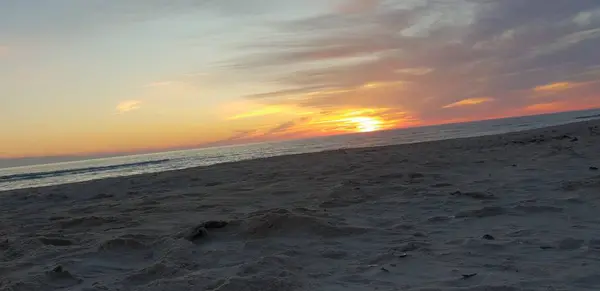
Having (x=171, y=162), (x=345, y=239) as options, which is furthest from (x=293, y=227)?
(x=171, y=162)

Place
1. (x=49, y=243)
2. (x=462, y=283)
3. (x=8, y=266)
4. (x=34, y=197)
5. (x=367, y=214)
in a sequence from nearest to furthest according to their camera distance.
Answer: (x=462, y=283) < (x=8, y=266) < (x=49, y=243) < (x=367, y=214) < (x=34, y=197)

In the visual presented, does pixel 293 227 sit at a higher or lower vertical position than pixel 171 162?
lower

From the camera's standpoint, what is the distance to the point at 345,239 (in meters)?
5.23

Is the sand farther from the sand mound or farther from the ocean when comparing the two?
the ocean

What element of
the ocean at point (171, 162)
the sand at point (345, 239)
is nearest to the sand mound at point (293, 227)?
the sand at point (345, 239)

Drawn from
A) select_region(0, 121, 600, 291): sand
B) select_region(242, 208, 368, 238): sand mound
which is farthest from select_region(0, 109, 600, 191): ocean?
select_region(242, 208, 368, 238): sand mound

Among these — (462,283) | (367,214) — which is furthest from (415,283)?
(367,214)

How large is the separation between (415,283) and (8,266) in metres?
4.18

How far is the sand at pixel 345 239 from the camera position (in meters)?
3.92

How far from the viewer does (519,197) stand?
261 inches

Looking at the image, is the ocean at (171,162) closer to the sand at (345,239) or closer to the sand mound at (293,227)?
the sand at (345,239)

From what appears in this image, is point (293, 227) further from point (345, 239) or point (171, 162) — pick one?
point (171, 162)

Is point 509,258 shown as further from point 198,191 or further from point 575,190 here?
point 198,191

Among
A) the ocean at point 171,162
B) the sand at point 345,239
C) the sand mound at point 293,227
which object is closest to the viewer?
the sand at point 345,239
